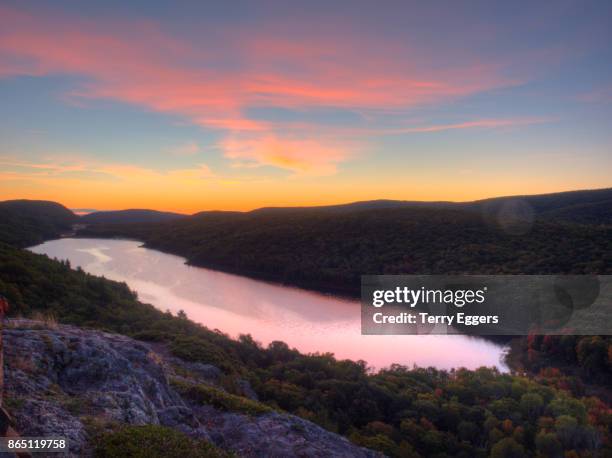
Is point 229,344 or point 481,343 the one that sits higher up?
point 229,344

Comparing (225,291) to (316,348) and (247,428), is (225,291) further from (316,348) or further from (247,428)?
(247,428)

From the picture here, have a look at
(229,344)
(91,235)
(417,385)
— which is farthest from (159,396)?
(91,235)

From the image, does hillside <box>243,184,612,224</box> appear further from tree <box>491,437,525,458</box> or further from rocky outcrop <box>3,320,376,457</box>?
rocky outcrop <box>3,320,376,457</box>

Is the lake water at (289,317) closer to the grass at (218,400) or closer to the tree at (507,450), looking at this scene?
the tree at (507,450)

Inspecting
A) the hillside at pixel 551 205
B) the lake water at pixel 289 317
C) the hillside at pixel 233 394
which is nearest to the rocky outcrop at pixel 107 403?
the hillside at pixel 233 394

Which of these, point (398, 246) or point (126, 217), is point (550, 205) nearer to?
point (398, 246)
